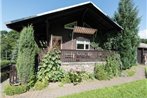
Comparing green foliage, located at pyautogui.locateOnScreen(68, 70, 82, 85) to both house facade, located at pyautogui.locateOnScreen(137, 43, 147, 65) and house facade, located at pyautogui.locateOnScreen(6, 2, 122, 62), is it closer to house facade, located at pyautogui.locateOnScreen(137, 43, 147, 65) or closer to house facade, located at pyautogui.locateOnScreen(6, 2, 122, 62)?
house facade, located at pyautogui.locateOnScreen(6, 2, 122, 62)

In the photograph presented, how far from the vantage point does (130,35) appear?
20016 mm

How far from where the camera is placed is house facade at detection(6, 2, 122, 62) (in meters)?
15.1

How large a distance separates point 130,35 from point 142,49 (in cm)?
1113

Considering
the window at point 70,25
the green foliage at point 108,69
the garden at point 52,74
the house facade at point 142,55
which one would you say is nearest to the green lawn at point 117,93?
the garden at point 52,74

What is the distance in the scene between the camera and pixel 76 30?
1706 cm

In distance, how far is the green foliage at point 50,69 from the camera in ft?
40.8

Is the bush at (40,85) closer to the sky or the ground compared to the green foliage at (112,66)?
closer to the ground

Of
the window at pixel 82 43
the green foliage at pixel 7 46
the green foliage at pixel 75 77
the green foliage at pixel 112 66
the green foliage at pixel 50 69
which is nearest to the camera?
the green foliage at pixel 50 69

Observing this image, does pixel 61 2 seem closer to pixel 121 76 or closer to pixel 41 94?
pixel 121 76

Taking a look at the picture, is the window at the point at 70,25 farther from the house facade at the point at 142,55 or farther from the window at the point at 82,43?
the house facade at the point at 142,55

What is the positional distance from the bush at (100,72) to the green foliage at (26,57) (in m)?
5.09

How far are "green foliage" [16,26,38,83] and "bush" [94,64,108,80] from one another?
5.09 meters

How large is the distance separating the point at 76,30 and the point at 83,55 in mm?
2820

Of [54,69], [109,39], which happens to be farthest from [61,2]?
[54,69]
